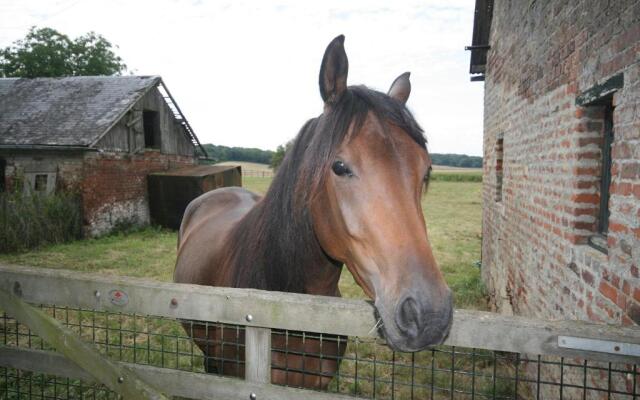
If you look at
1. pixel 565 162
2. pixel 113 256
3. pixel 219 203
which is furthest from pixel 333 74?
pixel 113 256

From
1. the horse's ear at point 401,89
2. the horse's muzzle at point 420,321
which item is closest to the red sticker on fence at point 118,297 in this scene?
the horse's muzzle at point 420,321

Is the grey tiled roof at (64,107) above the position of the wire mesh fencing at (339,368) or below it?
above

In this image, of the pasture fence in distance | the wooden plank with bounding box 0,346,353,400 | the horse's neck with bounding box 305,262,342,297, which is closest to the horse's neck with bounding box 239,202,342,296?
the horse's neck with bounding box 305,262,342,297

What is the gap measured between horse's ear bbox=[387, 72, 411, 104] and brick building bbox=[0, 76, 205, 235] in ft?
42.8

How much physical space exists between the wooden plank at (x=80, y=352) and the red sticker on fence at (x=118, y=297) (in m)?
0.25

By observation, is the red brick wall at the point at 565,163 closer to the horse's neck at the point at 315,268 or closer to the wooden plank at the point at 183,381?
the horse's neck at the point at 315,268

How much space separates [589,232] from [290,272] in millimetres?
2320

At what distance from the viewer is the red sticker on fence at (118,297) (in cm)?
179

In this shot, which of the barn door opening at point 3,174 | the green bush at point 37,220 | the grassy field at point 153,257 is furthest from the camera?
the barn door opening at point 3,174

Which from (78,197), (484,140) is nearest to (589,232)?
(484,140)

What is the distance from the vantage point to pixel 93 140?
1285 centimetres

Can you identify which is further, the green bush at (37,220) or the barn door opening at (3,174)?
the barn door opening at (3,174)

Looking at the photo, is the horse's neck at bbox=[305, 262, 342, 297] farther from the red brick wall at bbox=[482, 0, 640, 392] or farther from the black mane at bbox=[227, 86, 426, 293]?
the red brick wall at bbox=[482, 0, 640, 392]

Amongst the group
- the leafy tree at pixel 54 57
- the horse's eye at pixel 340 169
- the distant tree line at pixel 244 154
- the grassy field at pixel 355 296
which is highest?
the leafy tree at pixel 54 57
